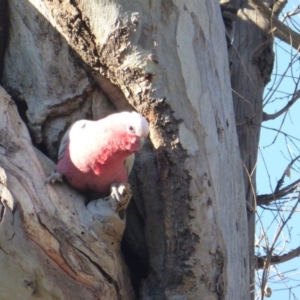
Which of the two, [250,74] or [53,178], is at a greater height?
[250,74]

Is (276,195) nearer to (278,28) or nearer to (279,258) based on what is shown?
(279,258)

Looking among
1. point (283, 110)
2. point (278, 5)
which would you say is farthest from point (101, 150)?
point (278, 5)

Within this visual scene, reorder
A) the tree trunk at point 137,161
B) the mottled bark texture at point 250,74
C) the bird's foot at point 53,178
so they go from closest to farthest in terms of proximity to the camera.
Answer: the tree trunk at point 137,161 < the bird's foot at point 53,178 < the mottled bark texture at point 250,74

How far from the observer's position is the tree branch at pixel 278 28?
2654mm

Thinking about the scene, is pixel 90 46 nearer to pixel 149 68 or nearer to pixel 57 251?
pixel 149 68

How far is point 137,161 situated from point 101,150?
0.26 meters

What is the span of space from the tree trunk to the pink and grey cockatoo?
6 centimetres

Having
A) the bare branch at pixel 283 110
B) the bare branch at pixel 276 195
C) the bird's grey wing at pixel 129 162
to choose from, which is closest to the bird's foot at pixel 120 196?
the bird's grey wing at pixel 129 162

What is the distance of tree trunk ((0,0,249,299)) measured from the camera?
1742mm

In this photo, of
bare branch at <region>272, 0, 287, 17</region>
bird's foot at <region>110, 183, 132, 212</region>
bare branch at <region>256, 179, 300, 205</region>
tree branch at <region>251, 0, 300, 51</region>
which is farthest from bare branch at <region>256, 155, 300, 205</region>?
bird's foot at <region>110, 183, 132, 212</region>

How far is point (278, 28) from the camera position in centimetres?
270

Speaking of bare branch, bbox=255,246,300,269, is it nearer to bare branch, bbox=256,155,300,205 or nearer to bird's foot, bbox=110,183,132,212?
bare branch, bbox=256,155,300,205

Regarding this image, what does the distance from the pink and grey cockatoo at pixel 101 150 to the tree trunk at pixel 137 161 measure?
0.06 meters

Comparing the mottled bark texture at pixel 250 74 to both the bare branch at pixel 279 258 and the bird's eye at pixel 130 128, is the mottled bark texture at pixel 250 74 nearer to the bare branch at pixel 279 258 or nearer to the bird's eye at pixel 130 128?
the bare branch at pixel 279 258
